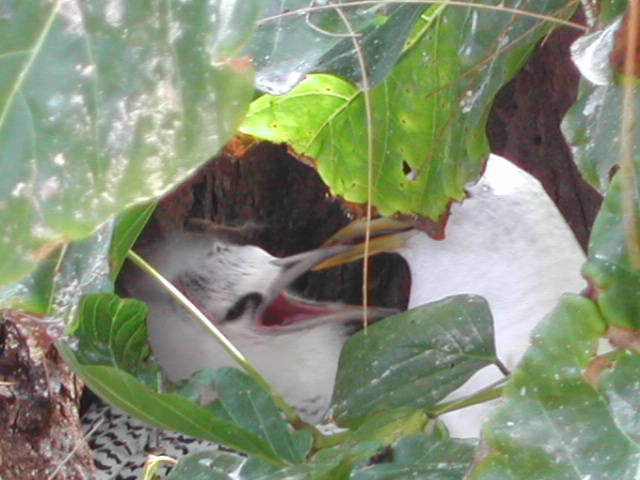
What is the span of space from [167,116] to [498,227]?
1.02 metres

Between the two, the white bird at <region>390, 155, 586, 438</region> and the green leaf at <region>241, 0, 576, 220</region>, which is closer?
the green leaf at <region>241, 0, 576, 220</region>

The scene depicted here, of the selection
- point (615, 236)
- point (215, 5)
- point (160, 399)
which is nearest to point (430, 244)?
point (160, 399)

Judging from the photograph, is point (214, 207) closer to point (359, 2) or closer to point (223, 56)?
point (359, 2)

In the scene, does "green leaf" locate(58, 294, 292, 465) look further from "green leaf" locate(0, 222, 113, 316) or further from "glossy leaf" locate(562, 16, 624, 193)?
"glossy leaf" locate(562, 16, 624, 193)

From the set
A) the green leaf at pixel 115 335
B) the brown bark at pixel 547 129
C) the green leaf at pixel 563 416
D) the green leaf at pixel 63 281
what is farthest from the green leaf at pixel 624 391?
the brown bark at pixel 547 129

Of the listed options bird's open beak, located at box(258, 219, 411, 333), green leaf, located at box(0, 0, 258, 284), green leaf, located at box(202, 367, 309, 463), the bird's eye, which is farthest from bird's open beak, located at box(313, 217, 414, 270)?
green leaf, located at box(0, 0, 258, 284)

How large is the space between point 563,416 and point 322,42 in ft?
0.96

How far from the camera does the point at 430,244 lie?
4.91 ft

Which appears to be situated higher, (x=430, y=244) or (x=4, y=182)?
(x=4, y=182)

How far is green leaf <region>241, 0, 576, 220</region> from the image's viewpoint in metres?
0.95

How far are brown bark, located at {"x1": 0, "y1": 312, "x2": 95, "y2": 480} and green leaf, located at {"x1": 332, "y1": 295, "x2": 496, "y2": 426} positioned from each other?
373mm

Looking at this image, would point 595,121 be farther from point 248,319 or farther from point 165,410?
point 248,319

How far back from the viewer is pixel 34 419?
123 centimetres

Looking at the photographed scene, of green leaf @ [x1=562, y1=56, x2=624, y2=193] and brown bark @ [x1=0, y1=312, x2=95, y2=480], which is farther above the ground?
green leaf @ [x1=562, y1=56, x2=624, y2=193]
